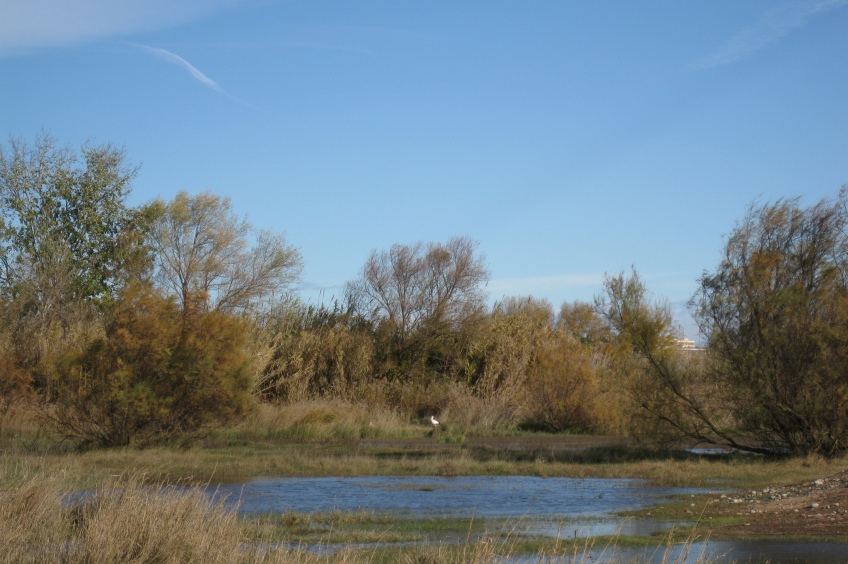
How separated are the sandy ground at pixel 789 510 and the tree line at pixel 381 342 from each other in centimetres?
717

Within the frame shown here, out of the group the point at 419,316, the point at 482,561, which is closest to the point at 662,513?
the point at 482,561

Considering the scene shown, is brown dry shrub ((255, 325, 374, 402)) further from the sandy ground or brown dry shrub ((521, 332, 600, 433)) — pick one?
the sandy ground

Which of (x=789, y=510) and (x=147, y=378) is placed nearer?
(x=789, y=510)

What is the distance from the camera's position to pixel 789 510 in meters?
15.9

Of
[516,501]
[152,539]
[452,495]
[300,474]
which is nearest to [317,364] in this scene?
[300,474]

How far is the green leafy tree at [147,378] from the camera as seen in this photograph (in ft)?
83.9

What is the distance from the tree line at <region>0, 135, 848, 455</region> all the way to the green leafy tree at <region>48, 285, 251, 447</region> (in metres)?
0.05

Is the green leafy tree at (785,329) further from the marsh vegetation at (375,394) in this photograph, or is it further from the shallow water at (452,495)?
the shallow water at (452,495)

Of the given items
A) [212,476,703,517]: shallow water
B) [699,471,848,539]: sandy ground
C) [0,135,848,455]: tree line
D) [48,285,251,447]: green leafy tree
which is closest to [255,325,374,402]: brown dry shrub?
[0,135,848,455]: tree line

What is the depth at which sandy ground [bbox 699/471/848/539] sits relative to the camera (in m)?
14.3

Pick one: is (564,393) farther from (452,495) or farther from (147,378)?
(452,495)

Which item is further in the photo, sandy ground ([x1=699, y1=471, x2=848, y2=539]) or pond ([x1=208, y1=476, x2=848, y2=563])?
sandy ground ([x1=699, y1=471, x2=848, y2=539])

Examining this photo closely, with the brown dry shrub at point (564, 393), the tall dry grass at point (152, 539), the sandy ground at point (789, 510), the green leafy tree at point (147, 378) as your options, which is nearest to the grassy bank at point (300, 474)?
the tall dry grass at point (152, 539)

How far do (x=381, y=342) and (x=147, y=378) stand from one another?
21694 mm
